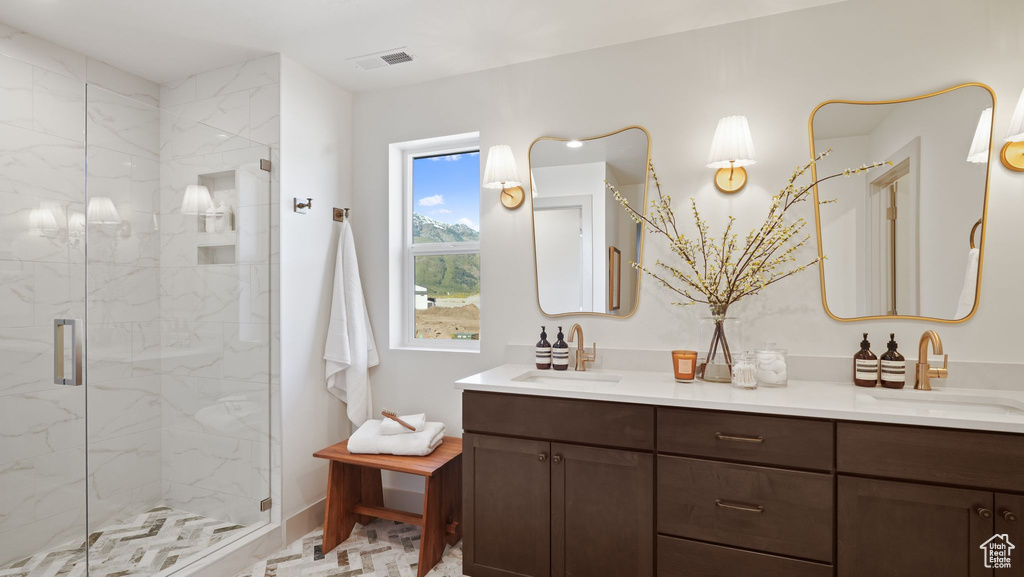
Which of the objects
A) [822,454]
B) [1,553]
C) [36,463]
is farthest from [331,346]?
[822,454]

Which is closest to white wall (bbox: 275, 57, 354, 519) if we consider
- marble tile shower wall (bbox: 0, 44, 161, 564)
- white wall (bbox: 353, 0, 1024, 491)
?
white wall (bbox: 353, 0, 1024, 491)

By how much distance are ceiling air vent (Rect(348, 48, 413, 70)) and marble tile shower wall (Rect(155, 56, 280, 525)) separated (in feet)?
1.29

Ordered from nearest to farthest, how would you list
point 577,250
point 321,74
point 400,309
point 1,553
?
point 1,553, point 577,250, point 321,74, point 400,309

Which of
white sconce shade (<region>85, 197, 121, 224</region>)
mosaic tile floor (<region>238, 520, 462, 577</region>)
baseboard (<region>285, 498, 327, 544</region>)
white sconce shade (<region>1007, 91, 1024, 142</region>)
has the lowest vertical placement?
mosaic tile floor (<region>238, 520, 462, 577</region>)

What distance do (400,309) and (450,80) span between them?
1310 millimetres

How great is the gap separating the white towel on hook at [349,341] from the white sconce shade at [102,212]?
103 centimetres

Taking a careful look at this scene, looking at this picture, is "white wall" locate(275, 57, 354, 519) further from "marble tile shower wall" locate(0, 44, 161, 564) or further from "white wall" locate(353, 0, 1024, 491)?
"marble tile shower wall" locate(0, 44, 161, 564)

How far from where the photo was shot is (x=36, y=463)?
70.6 inches

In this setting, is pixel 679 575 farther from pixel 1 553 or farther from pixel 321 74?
pixel 321 74

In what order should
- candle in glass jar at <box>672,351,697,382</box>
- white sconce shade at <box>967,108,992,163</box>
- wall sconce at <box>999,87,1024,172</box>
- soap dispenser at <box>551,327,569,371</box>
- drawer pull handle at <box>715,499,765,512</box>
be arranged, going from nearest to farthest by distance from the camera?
drawer pull handle at <box>715,499,765,512</box> < wall sconce at <box>999,87,1024,172</box> < white sconce shade at <box>967,108,992,163</box> < candle in glass jar at <box>672,351,697,382</box> < soap dispenser at <box>551,327,569,371</box>

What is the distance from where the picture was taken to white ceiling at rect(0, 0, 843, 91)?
81.7 inches

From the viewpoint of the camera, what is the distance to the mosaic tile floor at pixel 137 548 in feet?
5.88

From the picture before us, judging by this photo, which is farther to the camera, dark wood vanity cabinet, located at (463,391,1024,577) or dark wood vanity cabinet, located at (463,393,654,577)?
dark wood vanity cabinet, located at (463,393,654,577)

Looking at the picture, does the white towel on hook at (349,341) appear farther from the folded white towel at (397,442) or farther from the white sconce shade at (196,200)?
the white sconce shade at (196,200)
